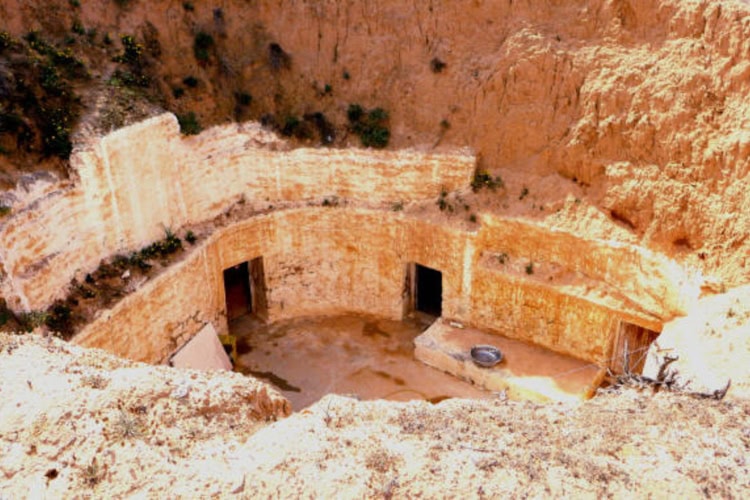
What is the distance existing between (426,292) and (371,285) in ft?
A: 5.82

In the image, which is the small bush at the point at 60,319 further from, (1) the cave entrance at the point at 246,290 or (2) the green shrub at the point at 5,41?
(1) the cave entrance at the point at 246,290

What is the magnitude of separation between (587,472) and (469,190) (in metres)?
10.1

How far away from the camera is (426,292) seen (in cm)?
1777

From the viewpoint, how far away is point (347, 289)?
1711 centimetres

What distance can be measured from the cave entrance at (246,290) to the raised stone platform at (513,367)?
450 centimetres

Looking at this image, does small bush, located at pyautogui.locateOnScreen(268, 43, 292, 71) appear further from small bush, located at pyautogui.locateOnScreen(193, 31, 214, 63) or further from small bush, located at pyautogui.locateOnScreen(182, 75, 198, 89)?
small bush, located at pyautogui.locateOnScreen(182, 75, 198, 89)

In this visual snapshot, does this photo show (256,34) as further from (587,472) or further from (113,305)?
(587,472)

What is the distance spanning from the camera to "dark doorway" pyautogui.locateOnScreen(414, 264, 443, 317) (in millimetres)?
17500

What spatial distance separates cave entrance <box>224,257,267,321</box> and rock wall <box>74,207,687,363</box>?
0.34 metres

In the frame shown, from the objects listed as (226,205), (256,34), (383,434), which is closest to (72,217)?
(226,205)

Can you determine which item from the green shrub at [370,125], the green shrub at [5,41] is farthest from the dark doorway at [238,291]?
the green shrub at [5,41]

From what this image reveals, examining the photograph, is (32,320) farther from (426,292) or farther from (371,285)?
(426,292)

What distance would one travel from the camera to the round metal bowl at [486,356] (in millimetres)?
14375

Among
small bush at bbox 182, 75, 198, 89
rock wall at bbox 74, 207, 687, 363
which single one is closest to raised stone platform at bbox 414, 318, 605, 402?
rock wall at bbox 74, 207, 687, 363
